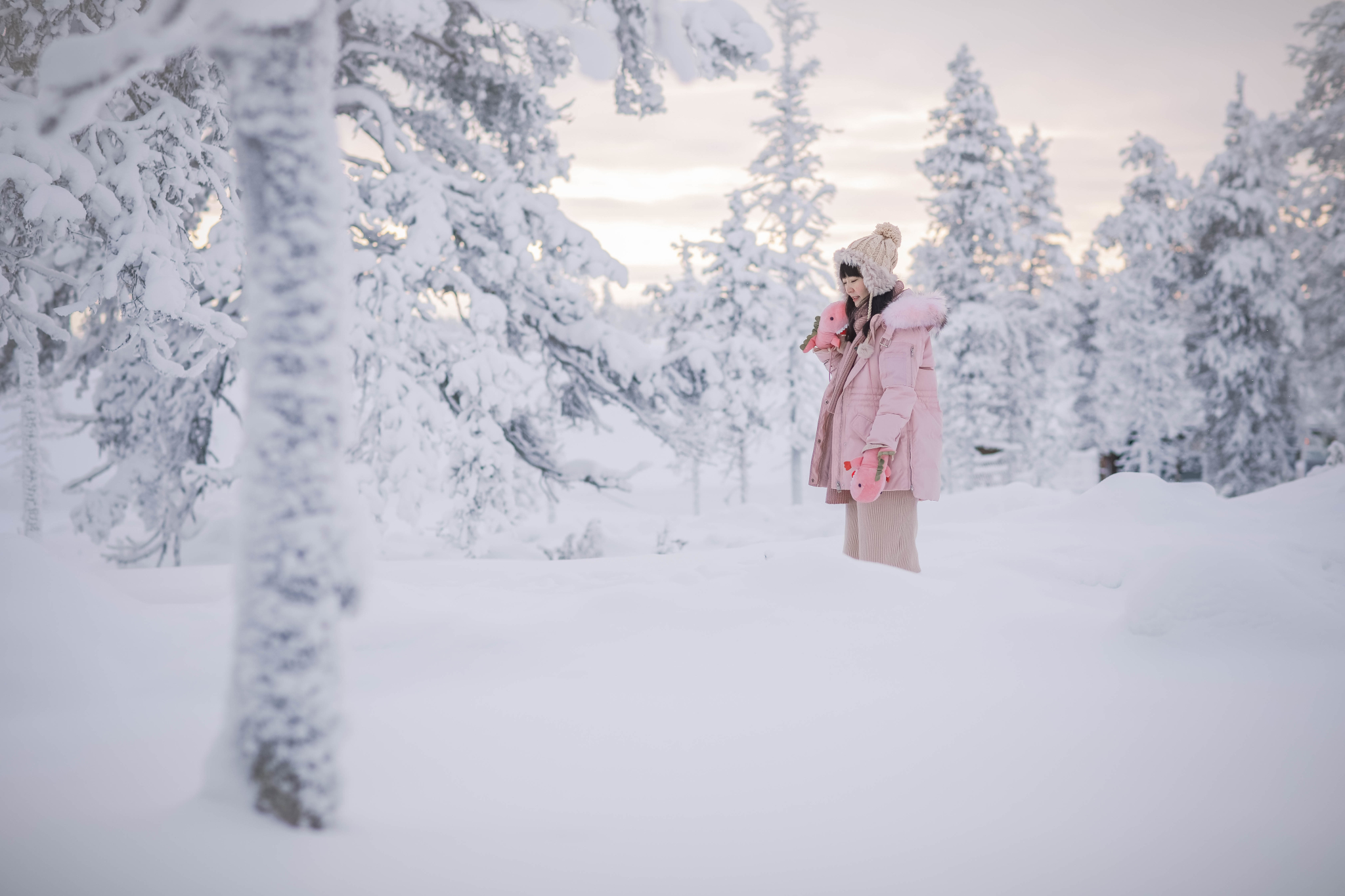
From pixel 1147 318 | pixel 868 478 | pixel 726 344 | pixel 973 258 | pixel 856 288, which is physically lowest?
pixel 868 478

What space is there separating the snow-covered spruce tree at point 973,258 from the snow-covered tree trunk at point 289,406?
1847 cm

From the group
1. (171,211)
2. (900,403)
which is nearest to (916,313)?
(900,403)

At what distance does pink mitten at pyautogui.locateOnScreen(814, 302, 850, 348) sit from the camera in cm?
415

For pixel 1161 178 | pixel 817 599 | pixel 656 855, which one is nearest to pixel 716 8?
pixel 817 599

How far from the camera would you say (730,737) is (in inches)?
89.8

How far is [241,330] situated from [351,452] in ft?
9.13

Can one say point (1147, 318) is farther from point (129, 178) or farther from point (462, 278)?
point (129, 178)

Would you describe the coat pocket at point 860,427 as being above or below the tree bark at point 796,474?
above

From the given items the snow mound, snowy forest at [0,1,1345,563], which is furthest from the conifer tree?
the snow mound

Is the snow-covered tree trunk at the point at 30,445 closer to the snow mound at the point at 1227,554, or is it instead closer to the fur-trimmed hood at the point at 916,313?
the fur-trimmed hood at the point at 916,313

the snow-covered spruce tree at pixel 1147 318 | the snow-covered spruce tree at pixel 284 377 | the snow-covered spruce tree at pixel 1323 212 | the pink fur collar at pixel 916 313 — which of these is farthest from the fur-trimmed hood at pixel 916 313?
the snow-covered spruce tree at pixel 1147 318

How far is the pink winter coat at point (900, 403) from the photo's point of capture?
12.2ft

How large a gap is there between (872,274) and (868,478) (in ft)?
3.54

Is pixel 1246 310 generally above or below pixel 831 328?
above
